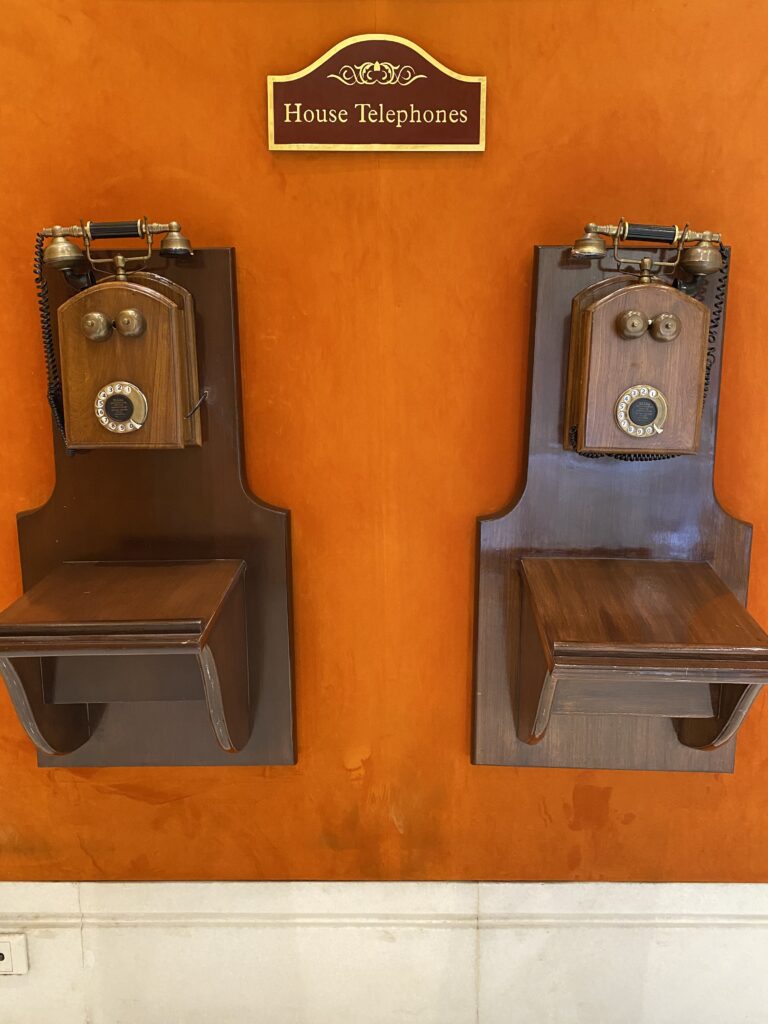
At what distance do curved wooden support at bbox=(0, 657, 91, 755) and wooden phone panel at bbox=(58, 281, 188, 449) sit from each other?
32 cm

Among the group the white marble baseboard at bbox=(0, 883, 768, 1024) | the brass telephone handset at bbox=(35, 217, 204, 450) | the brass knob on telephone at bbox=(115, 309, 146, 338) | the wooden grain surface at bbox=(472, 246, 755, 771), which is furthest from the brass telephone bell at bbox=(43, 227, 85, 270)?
the white marble baseboard at bbox=(0, 883, 768, 1024)

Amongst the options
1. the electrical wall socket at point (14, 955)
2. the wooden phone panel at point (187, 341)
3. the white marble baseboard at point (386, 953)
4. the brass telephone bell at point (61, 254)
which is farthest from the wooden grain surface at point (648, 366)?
the electrical wall socket at point (14, 955)

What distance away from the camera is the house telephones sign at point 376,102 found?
1035mm

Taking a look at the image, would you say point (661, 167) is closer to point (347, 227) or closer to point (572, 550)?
point (347, 227)

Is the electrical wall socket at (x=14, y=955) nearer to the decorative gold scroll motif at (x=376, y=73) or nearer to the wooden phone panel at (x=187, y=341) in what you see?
the wooden phone panel at (x=187, y=341)

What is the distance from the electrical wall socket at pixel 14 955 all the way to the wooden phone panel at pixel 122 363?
95 cm

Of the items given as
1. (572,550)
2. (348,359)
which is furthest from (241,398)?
(572,550)

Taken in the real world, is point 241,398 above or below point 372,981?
above

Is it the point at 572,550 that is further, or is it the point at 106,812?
the point at 106,812

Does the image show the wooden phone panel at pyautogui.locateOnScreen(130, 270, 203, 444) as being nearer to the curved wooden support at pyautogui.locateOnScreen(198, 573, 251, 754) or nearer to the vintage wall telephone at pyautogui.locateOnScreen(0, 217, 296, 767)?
the vintage wall telephone at pyautogui.locateOnScreen(0, 217, 296, 767)

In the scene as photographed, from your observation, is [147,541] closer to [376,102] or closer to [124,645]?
[124,645]

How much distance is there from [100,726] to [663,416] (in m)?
1.01

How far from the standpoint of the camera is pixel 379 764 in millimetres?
1275

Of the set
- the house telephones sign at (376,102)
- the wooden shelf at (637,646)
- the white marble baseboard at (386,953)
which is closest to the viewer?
the wooden shelf at (637,646)
